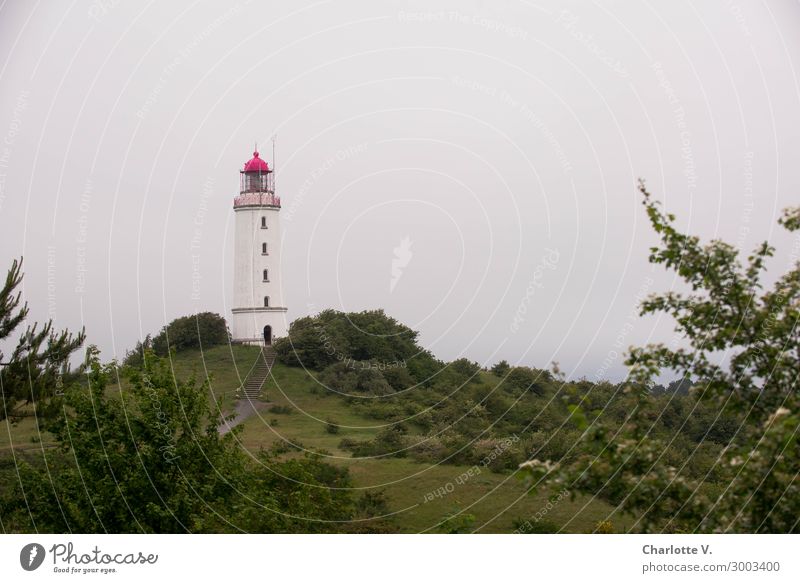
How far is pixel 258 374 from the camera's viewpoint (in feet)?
204

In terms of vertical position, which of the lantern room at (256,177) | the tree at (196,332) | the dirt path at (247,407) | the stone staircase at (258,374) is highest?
the lantern room at (256,177)

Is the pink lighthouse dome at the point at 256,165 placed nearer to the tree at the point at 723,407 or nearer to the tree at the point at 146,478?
the tree at the point at 146,478

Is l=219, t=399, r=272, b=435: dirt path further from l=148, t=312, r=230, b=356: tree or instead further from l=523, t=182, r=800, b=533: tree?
l=523, t=182, r=800, b=533: tree

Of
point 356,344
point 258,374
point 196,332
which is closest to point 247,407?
point 258,374

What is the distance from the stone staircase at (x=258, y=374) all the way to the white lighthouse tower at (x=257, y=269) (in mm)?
2909

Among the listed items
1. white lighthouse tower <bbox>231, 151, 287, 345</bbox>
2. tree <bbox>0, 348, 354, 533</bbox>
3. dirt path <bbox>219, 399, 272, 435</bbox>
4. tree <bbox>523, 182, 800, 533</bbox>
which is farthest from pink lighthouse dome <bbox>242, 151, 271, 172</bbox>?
tree <bbox>523, 182, 800, 533</bbox>

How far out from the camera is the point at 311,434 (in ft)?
161

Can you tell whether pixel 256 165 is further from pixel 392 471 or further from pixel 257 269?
pixel 392 471

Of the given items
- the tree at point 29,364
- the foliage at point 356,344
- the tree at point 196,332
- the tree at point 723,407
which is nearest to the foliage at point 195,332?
the tree at point 196,332

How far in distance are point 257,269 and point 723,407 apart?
6016 cm

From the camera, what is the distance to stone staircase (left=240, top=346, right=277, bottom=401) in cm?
5825

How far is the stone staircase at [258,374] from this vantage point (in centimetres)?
5825

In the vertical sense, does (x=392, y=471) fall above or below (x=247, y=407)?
below

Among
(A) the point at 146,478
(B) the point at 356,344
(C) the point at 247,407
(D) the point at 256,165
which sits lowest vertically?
(A) the point at 146,478
